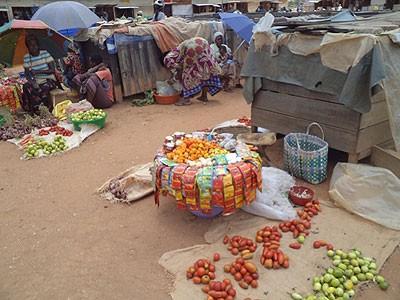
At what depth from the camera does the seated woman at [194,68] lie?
712cm

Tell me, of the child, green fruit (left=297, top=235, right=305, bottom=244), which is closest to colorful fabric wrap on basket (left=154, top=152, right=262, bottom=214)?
green fruit (left=297, top=235, right=305, bottom=244)

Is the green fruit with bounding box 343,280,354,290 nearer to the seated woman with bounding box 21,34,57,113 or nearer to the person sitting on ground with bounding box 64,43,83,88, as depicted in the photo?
the seated woman with bounding box 21,34,57,113

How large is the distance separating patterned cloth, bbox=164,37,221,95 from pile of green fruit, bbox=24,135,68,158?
10.1 feet

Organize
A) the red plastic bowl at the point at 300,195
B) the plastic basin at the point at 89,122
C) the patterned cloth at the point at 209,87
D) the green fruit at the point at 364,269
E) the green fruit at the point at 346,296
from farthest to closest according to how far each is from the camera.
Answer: the patterned cloth at the point at 209,87
the plastic basin at the point at 89,122
the red plastic bowl at the point at 300,195
the green fruit at the point at 364,269
the green fruit at the point at 346,296

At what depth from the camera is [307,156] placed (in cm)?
372

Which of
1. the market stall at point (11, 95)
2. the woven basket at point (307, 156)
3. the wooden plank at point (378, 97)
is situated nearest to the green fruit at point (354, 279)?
the woven basket at point (307, 156)

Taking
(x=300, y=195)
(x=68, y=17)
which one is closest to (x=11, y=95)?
(x=68, y=17)

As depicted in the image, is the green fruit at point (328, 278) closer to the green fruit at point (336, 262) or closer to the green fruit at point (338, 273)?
the green fruit at point (338, 273)

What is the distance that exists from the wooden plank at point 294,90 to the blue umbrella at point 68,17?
560 cm

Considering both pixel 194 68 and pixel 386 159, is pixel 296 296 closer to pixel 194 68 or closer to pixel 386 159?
pixel 386 159

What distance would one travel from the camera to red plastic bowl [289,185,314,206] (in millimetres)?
3434

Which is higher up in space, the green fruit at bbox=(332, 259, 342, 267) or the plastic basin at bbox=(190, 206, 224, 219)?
the plastic basin at bbox=(190, 206, 224, 219)

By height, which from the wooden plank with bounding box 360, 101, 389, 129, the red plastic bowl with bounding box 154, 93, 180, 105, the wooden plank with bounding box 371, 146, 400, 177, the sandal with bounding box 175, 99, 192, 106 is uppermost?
the wooden plank with bounding box 360, 101, 389, 129

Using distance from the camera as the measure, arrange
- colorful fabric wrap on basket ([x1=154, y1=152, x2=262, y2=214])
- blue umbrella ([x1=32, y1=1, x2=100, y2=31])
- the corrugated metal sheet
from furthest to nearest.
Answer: blue umbrella ([x1=32, y1=1, x2=100, y2=31]) → the corrugated metal sheet → colorful fabric wrap on basket ([x1=154, y1=152, x2=262, y2=214])
